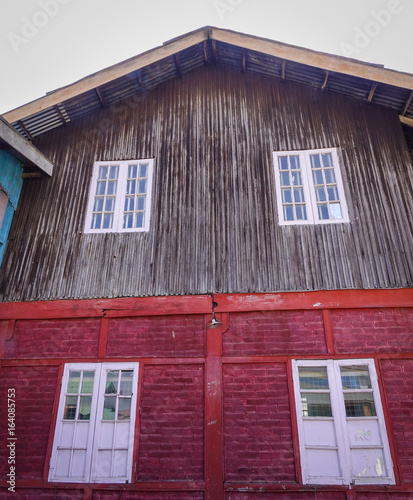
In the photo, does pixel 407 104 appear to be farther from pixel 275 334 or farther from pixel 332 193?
pixel 275 334

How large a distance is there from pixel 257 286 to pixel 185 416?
255cm

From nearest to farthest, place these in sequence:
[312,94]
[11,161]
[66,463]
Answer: [66,463] → [11,161] → [312,94]

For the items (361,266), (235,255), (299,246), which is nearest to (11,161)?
(235,255)

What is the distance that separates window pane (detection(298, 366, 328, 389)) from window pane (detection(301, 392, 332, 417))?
13 cm

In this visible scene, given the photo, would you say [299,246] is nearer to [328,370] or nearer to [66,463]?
[328,370]

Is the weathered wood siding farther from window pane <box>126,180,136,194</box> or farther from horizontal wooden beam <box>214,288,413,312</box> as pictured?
window pane <box>126,180,136,194</box>

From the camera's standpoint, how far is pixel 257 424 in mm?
6348

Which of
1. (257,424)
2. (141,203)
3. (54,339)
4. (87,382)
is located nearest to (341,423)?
(257,424)

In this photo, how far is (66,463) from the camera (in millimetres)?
6426

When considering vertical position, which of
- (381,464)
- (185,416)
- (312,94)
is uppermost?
(312,94)

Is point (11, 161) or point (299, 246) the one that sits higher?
point (11, 161)

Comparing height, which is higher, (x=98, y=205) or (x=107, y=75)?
(x=107, y=75)

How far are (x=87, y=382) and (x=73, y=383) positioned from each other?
0.26 metres

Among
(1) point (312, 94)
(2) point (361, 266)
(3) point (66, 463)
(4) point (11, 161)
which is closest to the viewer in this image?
(3) point (66, 463)
